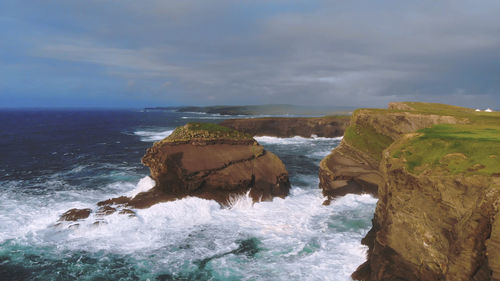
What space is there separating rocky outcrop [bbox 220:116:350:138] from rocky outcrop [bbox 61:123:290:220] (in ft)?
157

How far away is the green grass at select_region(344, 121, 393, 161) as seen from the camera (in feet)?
92.7

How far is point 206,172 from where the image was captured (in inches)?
891

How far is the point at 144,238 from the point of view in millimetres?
17078

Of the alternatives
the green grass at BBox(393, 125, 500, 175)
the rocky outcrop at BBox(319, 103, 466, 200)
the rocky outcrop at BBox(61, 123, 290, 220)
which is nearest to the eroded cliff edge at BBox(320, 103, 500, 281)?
the green grass at BBox(393, 125, 500, 175)

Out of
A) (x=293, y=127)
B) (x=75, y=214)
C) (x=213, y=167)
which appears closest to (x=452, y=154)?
(x=213, y=167)

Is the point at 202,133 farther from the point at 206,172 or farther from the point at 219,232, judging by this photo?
the point at 219,232

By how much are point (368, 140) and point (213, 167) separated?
1621 cm

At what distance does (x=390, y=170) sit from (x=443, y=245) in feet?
11.5

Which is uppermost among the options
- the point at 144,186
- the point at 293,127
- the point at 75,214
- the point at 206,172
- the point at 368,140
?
the point at 368,140

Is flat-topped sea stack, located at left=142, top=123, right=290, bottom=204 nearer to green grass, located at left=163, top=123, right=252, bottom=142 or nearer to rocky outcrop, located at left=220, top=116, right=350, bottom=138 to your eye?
green grass, located at left=163, top=123, right=252, bottom=142

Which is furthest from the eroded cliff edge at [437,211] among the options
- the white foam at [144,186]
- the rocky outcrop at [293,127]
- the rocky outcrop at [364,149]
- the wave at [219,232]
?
the rocky outcrop at [293,127]

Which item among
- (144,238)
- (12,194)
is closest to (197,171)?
(144,238)

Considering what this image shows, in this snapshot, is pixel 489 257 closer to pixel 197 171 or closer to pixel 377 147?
pixel 197 171

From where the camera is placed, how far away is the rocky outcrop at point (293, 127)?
7281 centimetres
